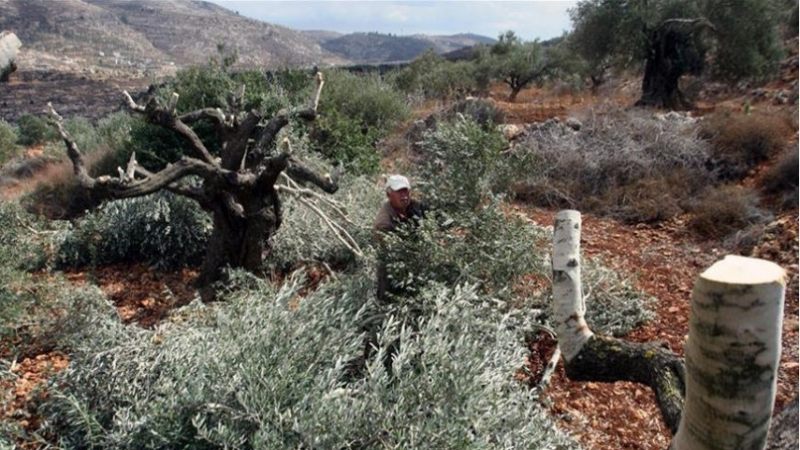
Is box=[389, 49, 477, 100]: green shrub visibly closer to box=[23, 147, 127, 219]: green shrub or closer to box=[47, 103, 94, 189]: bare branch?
box=[23, 147, 127, 219]: green shrub

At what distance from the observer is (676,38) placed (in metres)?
11.9

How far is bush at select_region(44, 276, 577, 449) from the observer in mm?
2006

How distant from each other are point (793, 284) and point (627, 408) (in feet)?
8.60

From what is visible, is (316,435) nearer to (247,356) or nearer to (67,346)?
(247,356)

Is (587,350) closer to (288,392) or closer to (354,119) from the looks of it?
(288,392)

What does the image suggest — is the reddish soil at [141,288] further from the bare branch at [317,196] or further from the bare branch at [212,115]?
the bare branch at [212,115]

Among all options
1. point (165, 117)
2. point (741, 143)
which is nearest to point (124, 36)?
point (741, 143)

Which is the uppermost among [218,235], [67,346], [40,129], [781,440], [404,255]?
[781,440]

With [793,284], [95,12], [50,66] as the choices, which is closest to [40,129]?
[793,284]

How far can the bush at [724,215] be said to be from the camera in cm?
609

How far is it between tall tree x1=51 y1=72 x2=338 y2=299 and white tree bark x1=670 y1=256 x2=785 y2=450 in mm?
3137

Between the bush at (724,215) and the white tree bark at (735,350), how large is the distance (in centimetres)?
589

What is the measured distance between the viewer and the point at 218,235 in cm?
438

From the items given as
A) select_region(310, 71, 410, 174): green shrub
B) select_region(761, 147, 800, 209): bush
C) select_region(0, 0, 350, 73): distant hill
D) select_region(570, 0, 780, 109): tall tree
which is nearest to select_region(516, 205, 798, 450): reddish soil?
select_region(761, 147, 800, 209): bush
